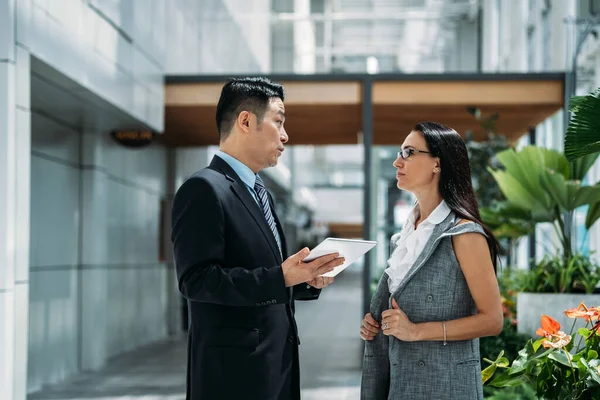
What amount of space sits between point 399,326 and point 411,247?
28 cm

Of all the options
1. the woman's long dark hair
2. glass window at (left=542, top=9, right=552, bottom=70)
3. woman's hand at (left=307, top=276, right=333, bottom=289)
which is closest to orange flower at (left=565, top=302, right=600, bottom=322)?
the woman's long dark hair

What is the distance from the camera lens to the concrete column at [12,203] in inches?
Answer: 218

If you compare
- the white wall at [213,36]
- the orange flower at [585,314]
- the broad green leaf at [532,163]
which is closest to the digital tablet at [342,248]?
the orange flower at [585,314]

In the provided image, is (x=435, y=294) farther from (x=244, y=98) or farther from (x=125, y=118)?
(x=125, y=118)

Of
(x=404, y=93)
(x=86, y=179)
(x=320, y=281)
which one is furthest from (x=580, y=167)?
(x=86, y=179)

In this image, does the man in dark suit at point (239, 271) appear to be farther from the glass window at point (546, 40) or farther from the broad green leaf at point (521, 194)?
the glass window at point (546, 40)

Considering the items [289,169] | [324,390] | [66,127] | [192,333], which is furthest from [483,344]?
[289,169]

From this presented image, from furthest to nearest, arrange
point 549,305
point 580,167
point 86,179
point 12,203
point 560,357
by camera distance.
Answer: point 86,179
point 580,167
point 549,305
point 12,203
point 560,357

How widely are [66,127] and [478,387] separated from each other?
7419 millimetres

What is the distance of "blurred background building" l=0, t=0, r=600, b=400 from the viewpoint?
5.85 m

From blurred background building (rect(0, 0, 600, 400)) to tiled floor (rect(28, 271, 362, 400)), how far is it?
Answer: 0.17m

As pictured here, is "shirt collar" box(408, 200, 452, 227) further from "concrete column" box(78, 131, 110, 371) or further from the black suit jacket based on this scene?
"concrete column" box(78, 131, 110, 371)

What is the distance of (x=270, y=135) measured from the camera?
9.14 ft

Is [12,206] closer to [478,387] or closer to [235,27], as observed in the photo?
[478,387]
